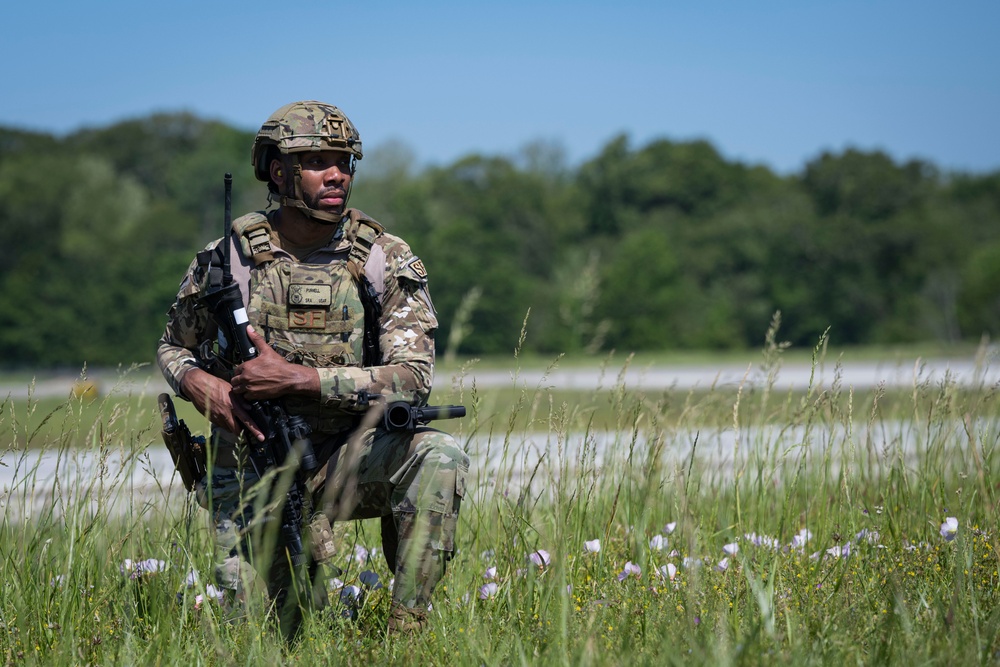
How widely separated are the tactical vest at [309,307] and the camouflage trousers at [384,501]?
0.67ft

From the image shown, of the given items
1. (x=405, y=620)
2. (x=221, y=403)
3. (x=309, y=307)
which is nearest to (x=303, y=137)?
(x=309, y=307)

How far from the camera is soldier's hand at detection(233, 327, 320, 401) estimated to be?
3.33 m

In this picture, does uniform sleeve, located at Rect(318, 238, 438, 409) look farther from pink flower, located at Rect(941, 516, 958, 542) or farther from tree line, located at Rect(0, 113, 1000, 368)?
tree line, located at Rect(0, 113, 1000, 368)

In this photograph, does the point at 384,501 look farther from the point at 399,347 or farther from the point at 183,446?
the point at 183,446

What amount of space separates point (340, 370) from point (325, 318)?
203 mm

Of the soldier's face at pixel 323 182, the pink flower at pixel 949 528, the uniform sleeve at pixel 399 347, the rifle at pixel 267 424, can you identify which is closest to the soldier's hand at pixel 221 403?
the rifle at pixel 267 424

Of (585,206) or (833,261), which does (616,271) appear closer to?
(833,261)

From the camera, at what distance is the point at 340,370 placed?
11.2 feet

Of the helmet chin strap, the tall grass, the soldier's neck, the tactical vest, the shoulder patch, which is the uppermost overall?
the helmet chin strap

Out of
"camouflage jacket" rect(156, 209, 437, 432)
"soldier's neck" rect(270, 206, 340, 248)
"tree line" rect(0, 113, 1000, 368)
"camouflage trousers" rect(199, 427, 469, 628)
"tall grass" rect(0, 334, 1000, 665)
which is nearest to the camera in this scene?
"tall grass" rect(0, 334, 1000, 665)

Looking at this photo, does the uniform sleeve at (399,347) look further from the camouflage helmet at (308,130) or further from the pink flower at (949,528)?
the pink flower at (949,528)

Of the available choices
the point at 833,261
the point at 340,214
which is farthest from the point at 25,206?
the point at 340,214

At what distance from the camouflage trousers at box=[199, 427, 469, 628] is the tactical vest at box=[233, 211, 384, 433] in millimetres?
205

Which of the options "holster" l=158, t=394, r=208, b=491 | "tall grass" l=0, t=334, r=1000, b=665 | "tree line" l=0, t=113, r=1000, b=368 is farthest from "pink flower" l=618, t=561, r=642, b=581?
"tree line" l=0, t=113, r=1000, b=368
